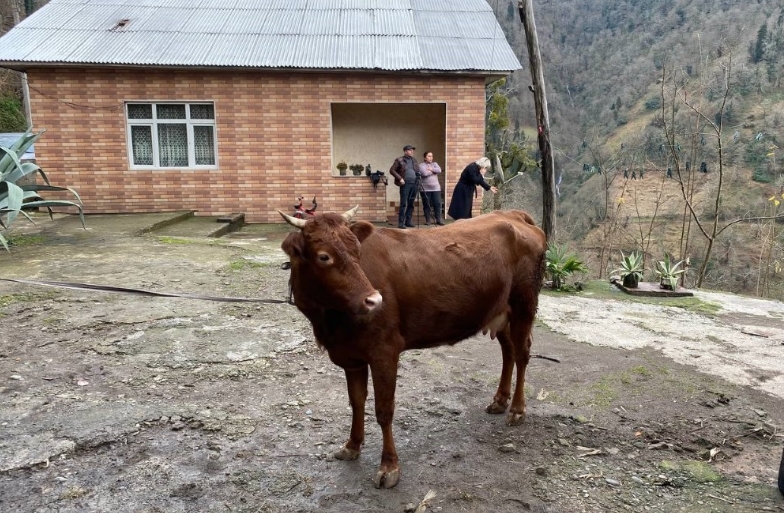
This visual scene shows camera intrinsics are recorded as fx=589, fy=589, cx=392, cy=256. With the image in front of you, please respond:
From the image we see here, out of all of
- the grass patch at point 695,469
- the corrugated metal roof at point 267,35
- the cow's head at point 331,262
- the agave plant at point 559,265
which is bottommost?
the grass patch at point 695,469

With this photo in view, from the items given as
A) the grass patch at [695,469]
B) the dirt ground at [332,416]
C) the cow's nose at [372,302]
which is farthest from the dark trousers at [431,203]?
the cow's nose at [372,302]

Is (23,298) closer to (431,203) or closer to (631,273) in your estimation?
A: (631,273)

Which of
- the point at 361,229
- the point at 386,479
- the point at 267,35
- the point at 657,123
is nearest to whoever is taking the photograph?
the point at 361,229

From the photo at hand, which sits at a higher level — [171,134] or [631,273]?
[171,134]

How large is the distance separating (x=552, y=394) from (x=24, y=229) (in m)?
9.52

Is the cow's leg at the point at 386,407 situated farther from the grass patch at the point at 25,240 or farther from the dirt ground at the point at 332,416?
the grass patch at the point at 25,240

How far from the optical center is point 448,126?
1270cm

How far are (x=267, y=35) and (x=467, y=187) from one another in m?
5.90

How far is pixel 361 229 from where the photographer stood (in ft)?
9.75

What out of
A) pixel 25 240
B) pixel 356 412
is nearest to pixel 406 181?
pixel 25 240

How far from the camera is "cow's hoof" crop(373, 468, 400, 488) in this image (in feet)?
10.1

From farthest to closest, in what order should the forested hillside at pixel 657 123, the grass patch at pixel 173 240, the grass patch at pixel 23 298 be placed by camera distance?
the forested hillside at pixel 657 123 → the grass patch at pixel 173 240 → the grass patch at pixel 23 298

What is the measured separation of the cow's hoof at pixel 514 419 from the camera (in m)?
3.85

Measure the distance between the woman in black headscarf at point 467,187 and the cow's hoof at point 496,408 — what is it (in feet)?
24.6
